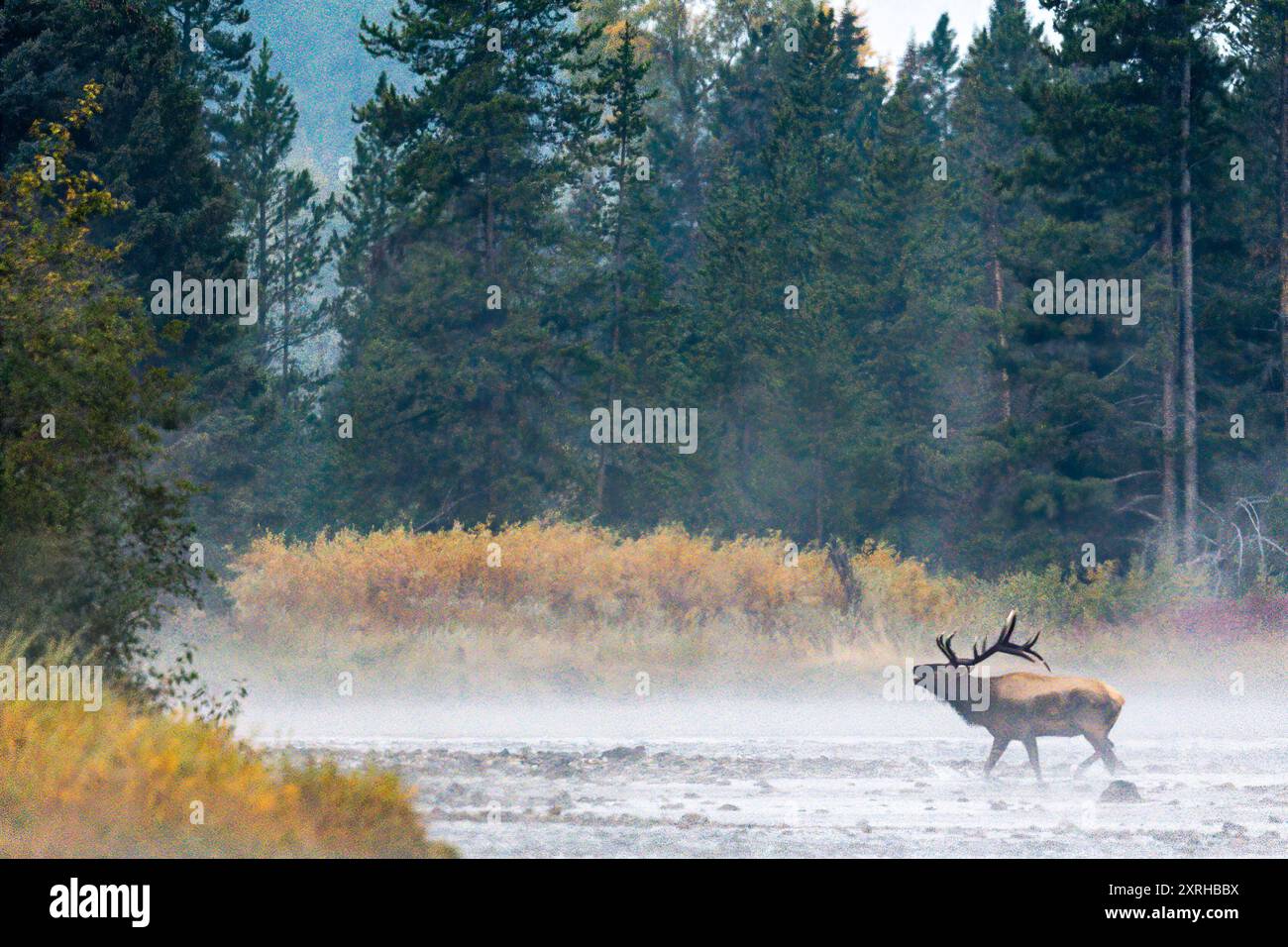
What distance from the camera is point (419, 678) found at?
20.7 m

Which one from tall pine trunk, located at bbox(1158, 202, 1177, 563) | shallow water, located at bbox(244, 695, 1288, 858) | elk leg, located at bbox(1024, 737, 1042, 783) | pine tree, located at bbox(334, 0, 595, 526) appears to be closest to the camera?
shallow water, located at bbox(244, 695, 1288, 858)

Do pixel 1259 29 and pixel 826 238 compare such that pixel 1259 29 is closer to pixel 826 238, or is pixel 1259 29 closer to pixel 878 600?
pixel 826 238

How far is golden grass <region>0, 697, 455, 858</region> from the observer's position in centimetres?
863

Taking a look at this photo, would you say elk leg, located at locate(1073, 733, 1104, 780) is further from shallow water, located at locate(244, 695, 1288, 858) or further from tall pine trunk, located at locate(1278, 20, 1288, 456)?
tall pine trunk, located at locate(1278, 20, 1288, 456)

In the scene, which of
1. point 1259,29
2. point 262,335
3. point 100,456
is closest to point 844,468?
point 1259,29

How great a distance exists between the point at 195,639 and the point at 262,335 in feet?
91.9

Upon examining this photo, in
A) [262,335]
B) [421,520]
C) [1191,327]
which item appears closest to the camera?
[1191,327]

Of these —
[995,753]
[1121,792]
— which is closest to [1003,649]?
[995,753]

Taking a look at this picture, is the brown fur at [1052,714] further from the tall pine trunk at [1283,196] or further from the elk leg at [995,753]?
the tall pine trunk at [1283,196]

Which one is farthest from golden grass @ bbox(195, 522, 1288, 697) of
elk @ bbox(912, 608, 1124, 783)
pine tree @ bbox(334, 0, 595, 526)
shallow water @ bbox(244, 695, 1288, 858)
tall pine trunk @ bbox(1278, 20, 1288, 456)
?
pine tree @ bbox(334, 0, 595, 526)

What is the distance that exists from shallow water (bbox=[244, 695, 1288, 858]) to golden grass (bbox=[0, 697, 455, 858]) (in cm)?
109

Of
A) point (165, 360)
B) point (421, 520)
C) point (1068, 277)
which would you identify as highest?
point (1068, 277)

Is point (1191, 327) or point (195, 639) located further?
point (1191, 327)

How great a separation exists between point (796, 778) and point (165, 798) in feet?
22.7
